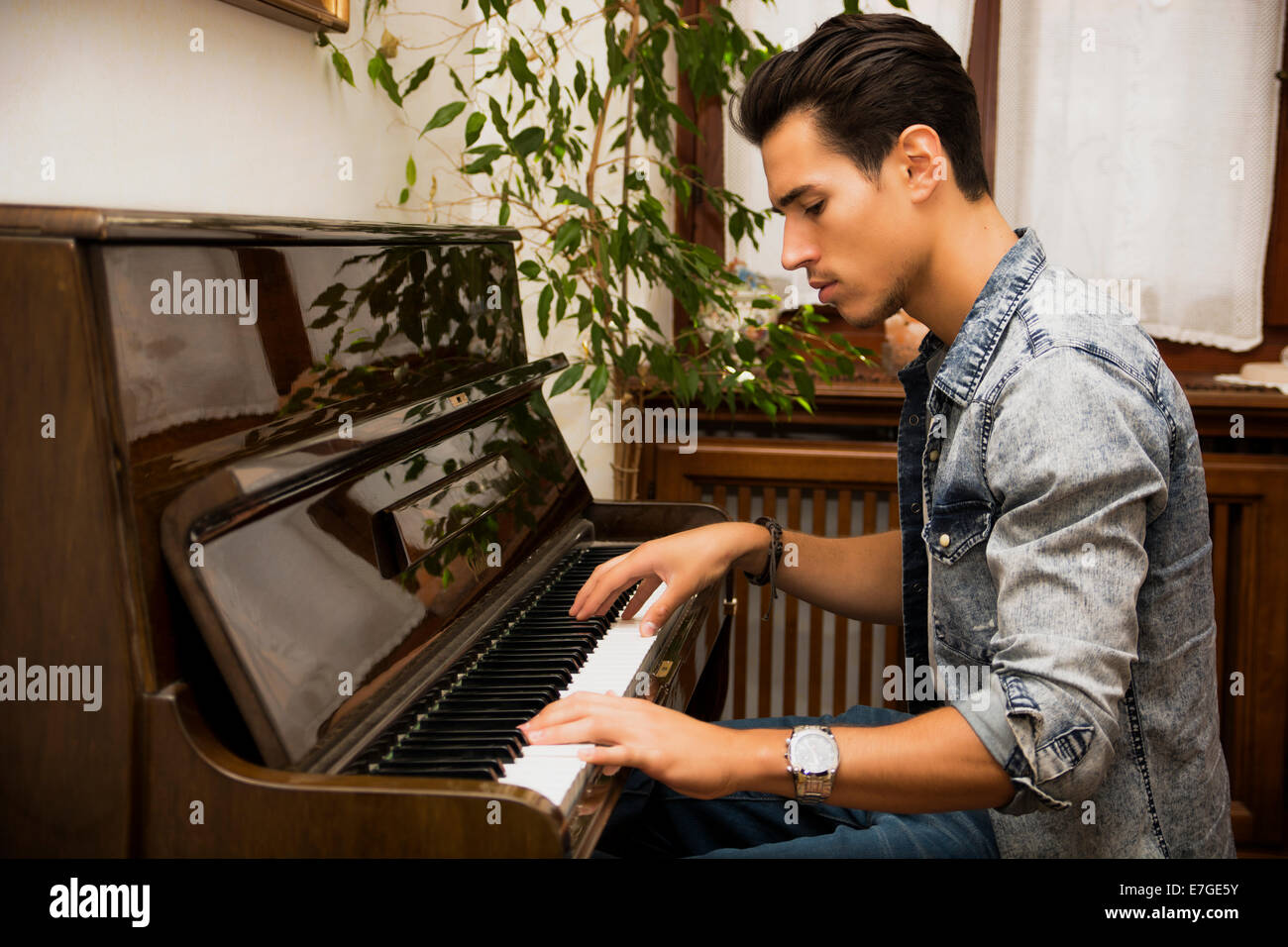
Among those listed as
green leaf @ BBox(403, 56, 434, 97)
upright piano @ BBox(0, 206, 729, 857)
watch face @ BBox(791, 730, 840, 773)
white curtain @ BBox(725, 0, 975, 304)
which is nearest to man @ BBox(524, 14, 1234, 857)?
watch face @ BBox(791, 730, 840, 773)

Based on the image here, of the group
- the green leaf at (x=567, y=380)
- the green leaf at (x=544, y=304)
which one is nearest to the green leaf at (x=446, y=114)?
the green leaf at (x=544, y=304)

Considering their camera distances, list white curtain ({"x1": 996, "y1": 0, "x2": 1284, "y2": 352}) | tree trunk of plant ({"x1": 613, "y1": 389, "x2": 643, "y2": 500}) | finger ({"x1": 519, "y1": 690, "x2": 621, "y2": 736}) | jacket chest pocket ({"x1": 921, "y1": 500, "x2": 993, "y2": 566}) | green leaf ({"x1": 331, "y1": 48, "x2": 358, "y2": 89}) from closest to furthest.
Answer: finger ({"x1": 519, "y1": 690, "x2": 621, "y2": 736}) < jacket chest pocket ({"x1": 921, "y1": 500, "x2": 993, "y2": 566}) < green leaf ({"x1": 331, "y1": 48, "x2": 358, "y2": 89}) < tree trunk of plant ({"x1": 613, "y1": 389, "x2": 643, "y2": 500}) < white curtain ({"x1": 996, "y1": 0, "x2": 1284, "y2": 352})

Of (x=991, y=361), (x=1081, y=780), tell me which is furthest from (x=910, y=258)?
(x=1081, y=780)

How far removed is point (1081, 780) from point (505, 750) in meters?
0.51

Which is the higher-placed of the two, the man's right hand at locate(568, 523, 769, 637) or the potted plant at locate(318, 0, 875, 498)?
the potted plant at locate(318, 0, 875, 498)

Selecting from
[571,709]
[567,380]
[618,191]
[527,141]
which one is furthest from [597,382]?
[571,709]

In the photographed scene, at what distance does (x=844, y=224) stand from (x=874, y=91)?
147mm

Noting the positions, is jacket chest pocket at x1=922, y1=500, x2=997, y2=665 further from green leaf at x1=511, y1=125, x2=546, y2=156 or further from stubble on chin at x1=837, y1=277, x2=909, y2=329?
green leaf at x1=511, y1=125, x2=546, y2=156

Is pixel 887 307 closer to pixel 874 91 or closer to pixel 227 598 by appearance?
pixel 874 91

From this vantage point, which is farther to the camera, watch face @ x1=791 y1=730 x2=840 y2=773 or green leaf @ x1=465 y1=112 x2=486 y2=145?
green leaf @ x1=465 y1=112 x2=486 y2=145

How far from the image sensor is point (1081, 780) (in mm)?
962

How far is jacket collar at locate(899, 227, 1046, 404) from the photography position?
115 cm

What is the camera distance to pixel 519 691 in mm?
1114

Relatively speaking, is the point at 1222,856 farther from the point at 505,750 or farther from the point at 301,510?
the point at 301,510
